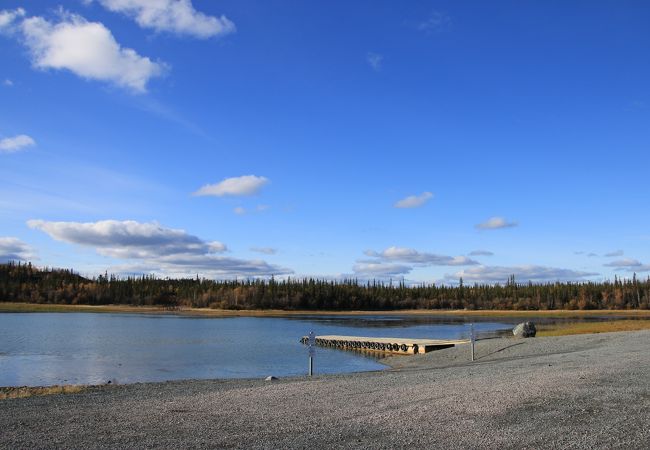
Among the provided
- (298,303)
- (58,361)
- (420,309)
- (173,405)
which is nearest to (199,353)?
(58,361)

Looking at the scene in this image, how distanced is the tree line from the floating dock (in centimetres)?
11798

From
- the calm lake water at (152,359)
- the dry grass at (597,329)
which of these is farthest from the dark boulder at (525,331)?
the calm lake water at (152,359)

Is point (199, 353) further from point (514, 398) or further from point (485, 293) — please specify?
point (485, 293)

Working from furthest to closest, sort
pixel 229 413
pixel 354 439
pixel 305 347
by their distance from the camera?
pixel 305 347
pixel 229 413
pixel 354 439

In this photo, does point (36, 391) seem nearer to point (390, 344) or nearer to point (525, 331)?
point (390, 344)

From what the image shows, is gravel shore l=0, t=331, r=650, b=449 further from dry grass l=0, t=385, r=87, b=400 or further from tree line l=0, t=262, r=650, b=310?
tree line l=0, t=262, r=650, b=310

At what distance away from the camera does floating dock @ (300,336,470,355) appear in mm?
41562

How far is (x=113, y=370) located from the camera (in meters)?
31.0

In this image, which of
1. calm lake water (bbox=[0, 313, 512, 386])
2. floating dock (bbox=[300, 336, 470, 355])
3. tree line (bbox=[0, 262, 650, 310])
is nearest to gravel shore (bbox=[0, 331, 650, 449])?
calm lake water (bbox=[0, 313, 512, 386])

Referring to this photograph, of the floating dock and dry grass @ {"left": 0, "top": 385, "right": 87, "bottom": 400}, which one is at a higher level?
dry grass @ {"left": 0, "top": 385, "right": 87, "bottom": 400}

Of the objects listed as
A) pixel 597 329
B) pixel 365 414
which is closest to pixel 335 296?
A: pixel 597 329

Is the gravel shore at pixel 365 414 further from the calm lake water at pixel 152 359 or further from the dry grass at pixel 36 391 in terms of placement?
the calm lake water at pixel 152 359

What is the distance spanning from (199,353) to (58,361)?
881 centimetres

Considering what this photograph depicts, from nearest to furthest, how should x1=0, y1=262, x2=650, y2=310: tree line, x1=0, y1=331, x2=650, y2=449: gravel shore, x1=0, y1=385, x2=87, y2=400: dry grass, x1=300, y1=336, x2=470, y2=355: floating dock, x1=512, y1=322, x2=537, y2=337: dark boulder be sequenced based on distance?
x1=0, y1=331, x2=650, y2=449: gravel shore < x1=0, y1=385, x2=87, y2=400: dry grass < x1=300, y1=336, x2=470, y2=355: floating dock < x1=512, y1=322, x2=537, y2=337: dark boulder < x1=0, y1=262, x2=650, y2=310: tree line
